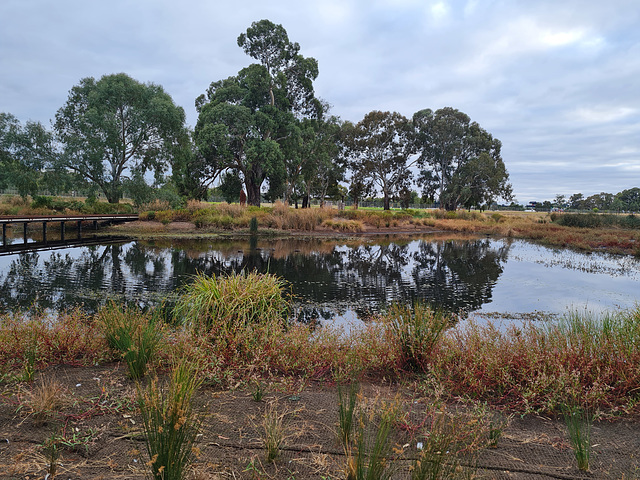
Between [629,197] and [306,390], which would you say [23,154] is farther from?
[629,197]

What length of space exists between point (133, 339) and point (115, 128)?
98.3 feet

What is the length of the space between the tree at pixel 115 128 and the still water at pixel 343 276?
Result: 1275 cm

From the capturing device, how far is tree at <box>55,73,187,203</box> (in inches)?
1111

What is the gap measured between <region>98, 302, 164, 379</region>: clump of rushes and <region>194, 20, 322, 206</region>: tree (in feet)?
85.3

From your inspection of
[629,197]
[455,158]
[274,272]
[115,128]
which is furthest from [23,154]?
[629,197]

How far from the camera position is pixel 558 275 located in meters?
14.3

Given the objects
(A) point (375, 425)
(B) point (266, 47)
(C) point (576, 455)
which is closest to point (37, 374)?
(A) point (375, 425)

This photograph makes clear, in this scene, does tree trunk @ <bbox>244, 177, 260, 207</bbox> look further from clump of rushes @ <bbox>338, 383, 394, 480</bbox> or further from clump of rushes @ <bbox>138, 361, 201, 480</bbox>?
clump of rushes @ <bbox>138, 361, 201, 480</bbox>

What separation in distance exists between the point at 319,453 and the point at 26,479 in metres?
1.69

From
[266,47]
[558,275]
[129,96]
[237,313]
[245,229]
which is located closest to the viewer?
[237,313]

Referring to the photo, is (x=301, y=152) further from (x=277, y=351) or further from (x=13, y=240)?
(x=277, y=351)

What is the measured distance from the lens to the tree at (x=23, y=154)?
1037 inches

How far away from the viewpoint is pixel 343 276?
1302 cm

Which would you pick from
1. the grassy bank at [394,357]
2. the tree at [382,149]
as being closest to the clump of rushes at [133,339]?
the grassy bank at [394,357]
